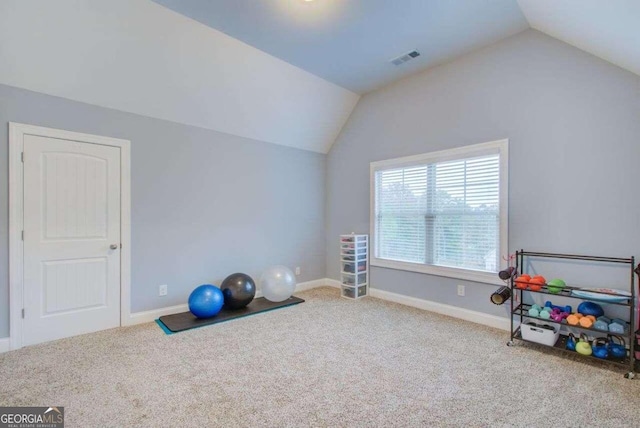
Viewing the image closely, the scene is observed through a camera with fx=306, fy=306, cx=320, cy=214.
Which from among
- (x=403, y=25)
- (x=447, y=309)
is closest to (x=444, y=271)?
(x=447, y=309)

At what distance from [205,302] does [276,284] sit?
0.95m

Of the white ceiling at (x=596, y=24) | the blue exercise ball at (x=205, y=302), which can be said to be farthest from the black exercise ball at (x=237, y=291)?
the white ceiling at (x=596, y=24)

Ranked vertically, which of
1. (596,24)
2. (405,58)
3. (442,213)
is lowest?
(442,213)

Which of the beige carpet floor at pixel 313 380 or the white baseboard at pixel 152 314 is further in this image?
the white baseboard at pixel 152 314

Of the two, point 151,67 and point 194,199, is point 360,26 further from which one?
point 194,199

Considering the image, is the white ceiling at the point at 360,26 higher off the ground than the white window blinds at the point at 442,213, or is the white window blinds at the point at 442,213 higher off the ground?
the white ceiling at the point at 360,26

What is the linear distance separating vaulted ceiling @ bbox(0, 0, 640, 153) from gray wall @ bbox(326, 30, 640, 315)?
191 millimetres

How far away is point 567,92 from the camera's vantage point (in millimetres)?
2922

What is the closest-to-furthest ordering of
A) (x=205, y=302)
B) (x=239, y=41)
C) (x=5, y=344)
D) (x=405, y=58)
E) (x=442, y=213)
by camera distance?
(x=5, y=344) → (x=239, y=41) → (x=205, y=302) → (x=405, y=58) → (x=442, y=213)

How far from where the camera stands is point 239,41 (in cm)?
334

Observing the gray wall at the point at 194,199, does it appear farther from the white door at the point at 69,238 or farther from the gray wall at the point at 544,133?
the gray wall at the point at 544,133

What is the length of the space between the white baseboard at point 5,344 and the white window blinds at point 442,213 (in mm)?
4181

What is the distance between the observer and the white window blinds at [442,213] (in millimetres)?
3482

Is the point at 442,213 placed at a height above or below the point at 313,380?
above
